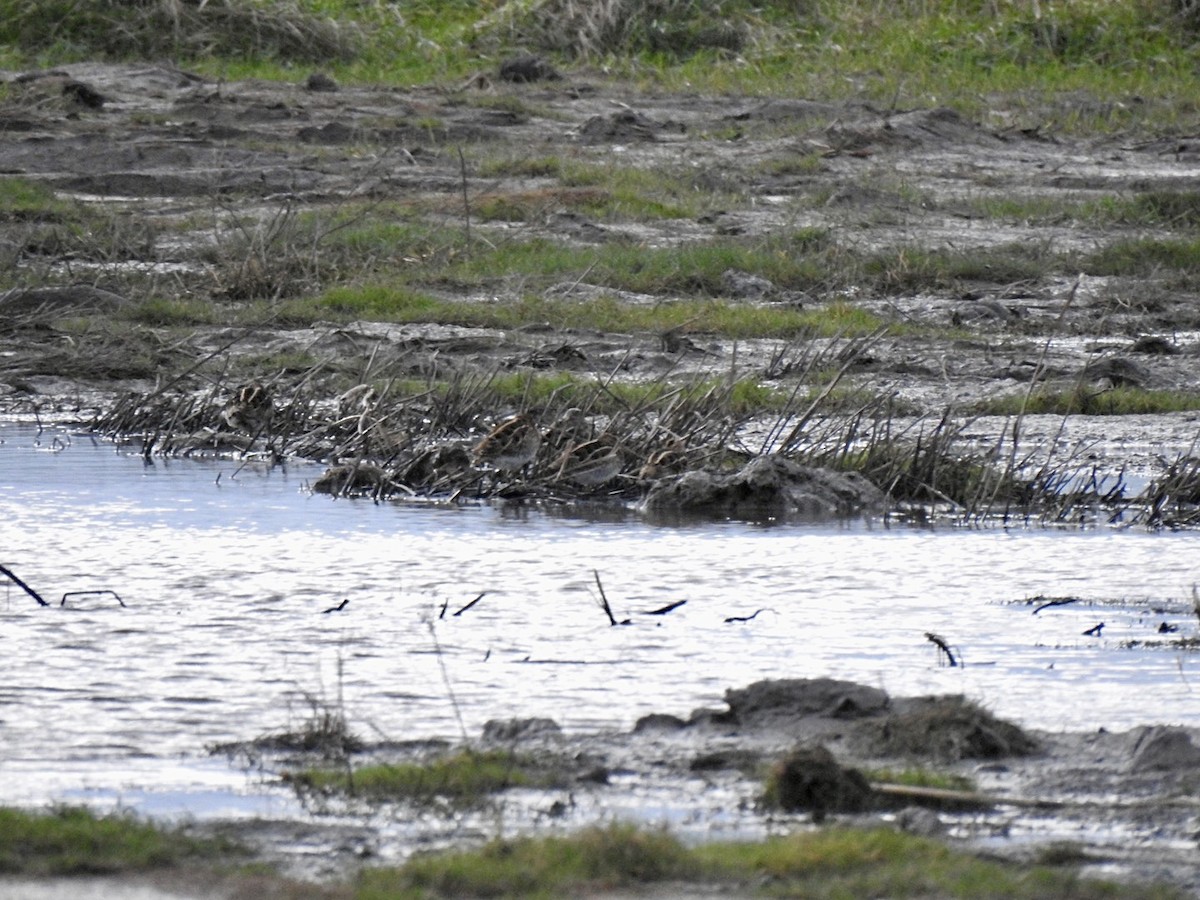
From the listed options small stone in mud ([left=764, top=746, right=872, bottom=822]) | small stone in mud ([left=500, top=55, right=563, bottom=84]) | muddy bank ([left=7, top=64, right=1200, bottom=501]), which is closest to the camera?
small stone in mud ([left=764, top=746, right=872, bottom=822])

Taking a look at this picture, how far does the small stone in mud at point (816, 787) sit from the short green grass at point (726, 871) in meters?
0.26

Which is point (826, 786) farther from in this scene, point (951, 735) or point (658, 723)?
point (658, 723)

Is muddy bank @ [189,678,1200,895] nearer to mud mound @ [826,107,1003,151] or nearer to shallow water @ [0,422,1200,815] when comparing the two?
shallow water @ [0,422,1200,815]

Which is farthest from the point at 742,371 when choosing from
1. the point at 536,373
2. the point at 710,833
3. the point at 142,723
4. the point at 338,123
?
the point at 338,123

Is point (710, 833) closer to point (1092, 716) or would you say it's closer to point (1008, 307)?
point (1092, 716)

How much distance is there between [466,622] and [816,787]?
1.81 meters

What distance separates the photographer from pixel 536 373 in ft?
29.5

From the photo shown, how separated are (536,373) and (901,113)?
8.86m

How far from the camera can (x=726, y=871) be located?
3055 mm

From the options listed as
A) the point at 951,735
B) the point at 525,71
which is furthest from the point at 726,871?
the point at 525,71

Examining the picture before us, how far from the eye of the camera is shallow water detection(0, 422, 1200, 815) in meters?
4.12

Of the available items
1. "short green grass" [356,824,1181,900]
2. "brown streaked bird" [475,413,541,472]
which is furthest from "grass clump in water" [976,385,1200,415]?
"short green grass" [356,824,1181,900]

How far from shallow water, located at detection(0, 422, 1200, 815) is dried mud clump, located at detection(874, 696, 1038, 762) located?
271mm

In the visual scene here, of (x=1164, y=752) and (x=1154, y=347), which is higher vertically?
(x=1164, y=752)
